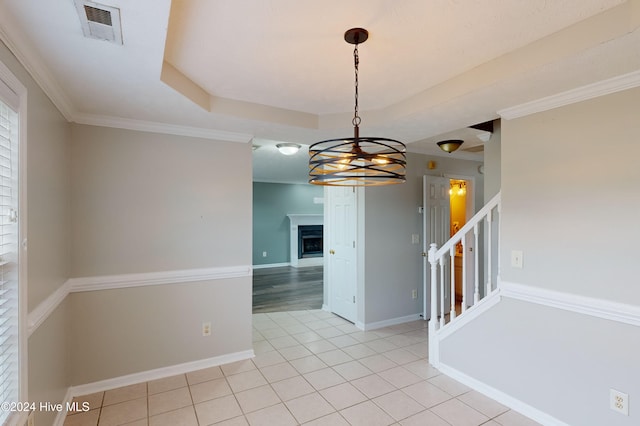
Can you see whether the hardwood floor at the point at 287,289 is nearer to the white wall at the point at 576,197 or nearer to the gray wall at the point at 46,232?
the gray wall at the point at 46,232

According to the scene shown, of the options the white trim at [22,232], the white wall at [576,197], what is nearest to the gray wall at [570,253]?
the white wall at [576,197]

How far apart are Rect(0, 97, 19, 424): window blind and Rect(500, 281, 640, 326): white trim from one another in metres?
3.01

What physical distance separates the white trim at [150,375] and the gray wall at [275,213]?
5209 millimetres

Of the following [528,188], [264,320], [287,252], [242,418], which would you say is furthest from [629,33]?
[287,252]

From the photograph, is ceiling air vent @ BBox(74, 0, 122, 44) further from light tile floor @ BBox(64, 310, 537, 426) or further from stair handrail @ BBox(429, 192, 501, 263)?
stair handrail @ BBox(429, 192, 501, 263)

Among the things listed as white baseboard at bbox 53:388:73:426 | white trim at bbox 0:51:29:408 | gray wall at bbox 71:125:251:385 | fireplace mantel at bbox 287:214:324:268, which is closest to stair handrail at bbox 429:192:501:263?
gray wall at bbox 71:125:251:385

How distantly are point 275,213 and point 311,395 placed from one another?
20.7 ft

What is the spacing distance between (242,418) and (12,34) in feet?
8.33

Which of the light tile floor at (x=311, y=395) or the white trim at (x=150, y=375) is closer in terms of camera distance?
the light tile floor at (x=311, y=395)

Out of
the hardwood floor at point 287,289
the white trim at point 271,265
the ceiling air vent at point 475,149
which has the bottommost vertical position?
the hardwood floor at point 287,289

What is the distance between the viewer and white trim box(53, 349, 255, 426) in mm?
2597

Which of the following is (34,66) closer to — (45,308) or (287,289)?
(45,308)

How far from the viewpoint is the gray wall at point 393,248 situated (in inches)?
161

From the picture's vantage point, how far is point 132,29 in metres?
1.44
